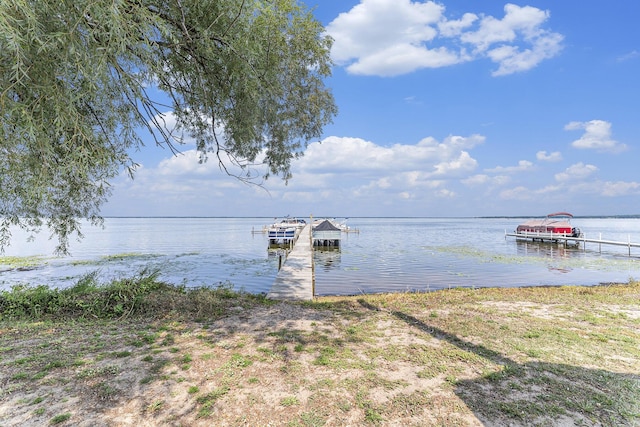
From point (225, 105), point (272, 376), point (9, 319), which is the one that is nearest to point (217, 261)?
point (9, 319)

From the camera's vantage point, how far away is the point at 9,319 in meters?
6.11

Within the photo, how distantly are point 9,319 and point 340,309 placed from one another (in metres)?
6.56

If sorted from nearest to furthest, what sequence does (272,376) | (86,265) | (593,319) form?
(272,376)
(593,319)
(86,265)

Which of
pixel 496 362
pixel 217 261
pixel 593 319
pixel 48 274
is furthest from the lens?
pixel 217 261

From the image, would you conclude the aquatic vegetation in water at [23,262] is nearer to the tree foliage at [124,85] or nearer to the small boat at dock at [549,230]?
the tree foliage at [124,85]

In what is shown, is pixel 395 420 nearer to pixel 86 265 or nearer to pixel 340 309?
pixel 340 309

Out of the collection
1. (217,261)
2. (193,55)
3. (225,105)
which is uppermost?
(193,55)

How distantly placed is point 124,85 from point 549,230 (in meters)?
45.5

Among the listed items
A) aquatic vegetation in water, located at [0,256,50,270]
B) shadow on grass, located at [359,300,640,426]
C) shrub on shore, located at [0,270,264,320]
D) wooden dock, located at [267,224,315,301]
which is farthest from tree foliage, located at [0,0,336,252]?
aquatic vegetation in water, located at [0,256,50,270]

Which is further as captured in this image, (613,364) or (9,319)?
(9,319)

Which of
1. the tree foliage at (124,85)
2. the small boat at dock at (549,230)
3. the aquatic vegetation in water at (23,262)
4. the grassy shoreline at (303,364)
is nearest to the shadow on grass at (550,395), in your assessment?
the grassy shoreline at (303,364)

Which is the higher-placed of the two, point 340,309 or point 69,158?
point 69,158

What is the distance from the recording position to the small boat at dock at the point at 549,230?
1455 inches

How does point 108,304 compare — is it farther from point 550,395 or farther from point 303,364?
point 550,395
